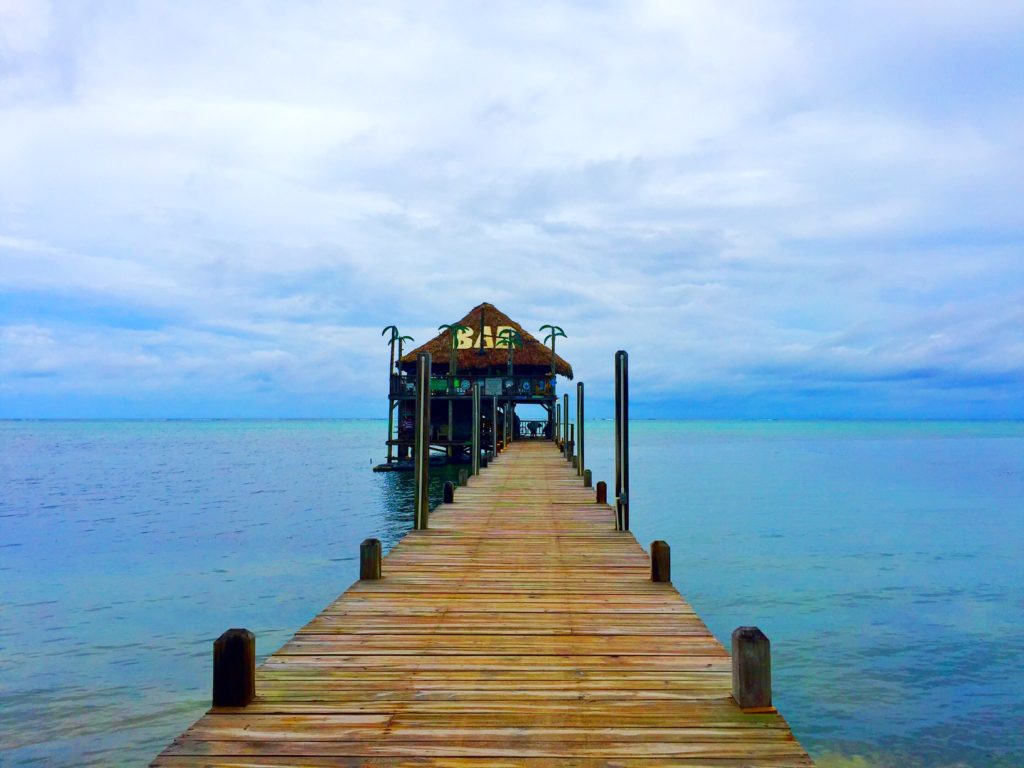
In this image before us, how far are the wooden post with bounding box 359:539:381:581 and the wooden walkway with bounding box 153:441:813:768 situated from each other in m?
0.16

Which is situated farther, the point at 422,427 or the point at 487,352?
the point at 487,352

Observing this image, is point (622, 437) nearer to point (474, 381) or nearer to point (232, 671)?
point (232, 671)

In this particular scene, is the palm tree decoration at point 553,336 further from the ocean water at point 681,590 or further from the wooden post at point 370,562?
the wooden post at point 370,562

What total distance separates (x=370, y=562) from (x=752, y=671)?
4.55 metres

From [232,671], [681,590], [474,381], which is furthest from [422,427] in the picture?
[474,381]

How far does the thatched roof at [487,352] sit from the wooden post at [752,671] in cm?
3647

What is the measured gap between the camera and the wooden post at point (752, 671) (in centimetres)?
424

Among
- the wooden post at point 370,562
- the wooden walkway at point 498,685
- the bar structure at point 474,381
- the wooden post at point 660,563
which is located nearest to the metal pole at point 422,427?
the wooden walkway at point 498,685

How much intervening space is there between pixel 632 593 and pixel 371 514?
760 inches

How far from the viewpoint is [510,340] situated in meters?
39.3

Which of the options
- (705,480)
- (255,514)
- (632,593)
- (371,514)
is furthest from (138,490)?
(632,593)

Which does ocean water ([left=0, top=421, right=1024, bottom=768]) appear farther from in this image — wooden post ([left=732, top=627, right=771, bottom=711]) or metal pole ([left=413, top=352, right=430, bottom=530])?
wooden post ([left=732, top=627, right=771, bottom=711])

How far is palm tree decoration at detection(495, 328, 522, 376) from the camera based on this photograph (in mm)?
39188

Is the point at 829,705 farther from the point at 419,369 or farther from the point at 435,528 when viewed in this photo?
the point at 419,369
